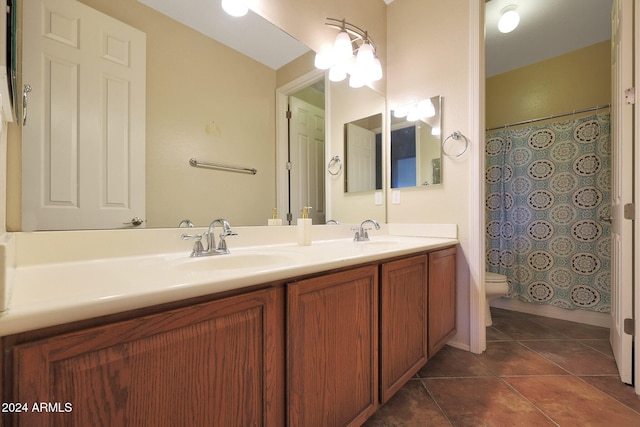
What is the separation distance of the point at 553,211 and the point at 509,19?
1.57m

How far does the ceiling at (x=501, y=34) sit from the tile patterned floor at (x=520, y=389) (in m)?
1.80

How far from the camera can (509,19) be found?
2.02m

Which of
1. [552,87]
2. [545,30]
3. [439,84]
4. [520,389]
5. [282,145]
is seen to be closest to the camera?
[520,389]

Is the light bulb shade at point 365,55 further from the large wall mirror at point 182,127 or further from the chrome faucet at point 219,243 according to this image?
the chrome faucet at point 219,243

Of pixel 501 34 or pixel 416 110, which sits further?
pixel 501 34

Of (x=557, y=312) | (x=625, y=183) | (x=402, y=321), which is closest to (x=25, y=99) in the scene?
(x=402, y=321)

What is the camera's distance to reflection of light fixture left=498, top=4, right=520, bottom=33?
6.57 ft

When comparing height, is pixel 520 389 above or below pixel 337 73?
below

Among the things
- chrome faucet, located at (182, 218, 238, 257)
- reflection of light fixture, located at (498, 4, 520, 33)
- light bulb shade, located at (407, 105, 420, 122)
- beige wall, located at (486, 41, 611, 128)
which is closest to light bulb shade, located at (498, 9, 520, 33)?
reflection of light fixture, located at (498, 4, 520, 33)

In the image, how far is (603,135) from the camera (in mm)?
2098

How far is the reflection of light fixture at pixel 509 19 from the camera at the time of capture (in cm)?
200

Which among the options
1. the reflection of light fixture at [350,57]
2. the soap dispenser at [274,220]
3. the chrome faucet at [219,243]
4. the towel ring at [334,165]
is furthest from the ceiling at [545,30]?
the chrome faucet at [219,243]

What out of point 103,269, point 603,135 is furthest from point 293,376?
point 603,135

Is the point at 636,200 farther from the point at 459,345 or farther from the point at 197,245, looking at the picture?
the point at 197,245
